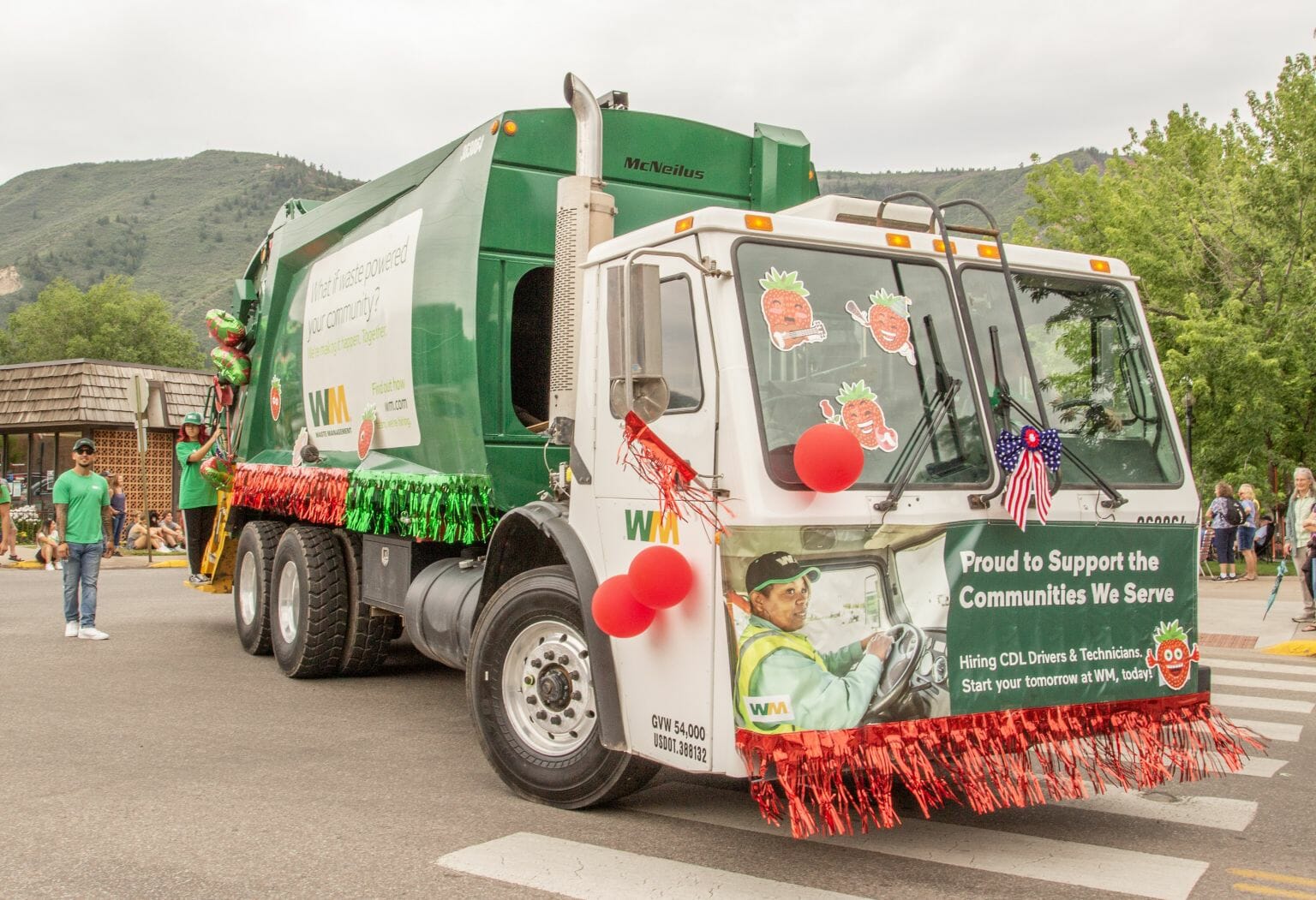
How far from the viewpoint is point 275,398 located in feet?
33.1

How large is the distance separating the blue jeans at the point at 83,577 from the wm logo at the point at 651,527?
793 centimetres

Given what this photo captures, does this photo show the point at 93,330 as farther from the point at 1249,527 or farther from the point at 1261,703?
the point at 1261,703

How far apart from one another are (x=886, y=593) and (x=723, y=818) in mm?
1515

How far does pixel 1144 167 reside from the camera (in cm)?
3023

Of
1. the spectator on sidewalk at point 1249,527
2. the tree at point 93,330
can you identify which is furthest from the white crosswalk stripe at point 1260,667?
the tree at point 93,330

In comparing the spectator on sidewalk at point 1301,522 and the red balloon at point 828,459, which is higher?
the red balloon at point 828,459

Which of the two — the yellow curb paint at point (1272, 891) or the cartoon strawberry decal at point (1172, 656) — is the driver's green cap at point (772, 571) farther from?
the yellow curb paint at point (1272, 891)

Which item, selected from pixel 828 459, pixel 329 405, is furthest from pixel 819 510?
pixel 329 405

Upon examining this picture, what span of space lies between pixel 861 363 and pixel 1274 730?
4.72 meters

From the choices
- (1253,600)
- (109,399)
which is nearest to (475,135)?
(1253,600)

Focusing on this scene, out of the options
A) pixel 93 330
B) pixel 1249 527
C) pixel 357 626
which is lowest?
pixel 1249 527

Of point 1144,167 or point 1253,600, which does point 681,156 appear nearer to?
point 1253,600

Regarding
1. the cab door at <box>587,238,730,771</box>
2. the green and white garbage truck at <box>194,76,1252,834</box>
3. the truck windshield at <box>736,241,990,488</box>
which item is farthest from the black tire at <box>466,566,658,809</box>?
the truck windshield at <box>736,241,990,488</box>

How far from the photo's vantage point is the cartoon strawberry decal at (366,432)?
7.99m
